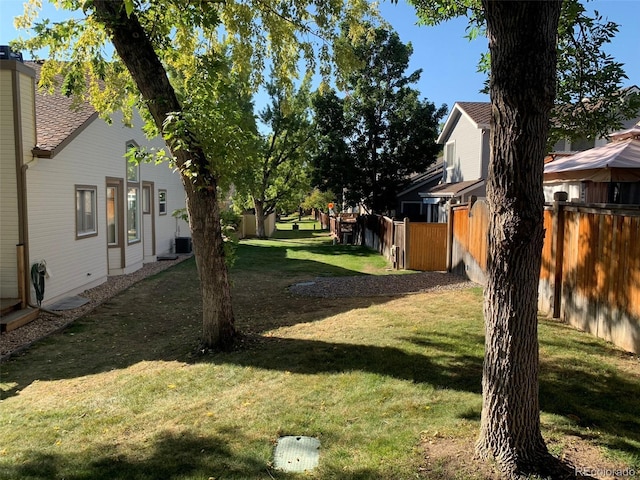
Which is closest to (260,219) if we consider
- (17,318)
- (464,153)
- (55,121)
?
(464,153)

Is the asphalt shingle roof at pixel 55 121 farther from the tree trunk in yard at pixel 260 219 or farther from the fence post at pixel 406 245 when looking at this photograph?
the tree trunk in yard at pixel 260 219

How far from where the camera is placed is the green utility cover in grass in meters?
3.50

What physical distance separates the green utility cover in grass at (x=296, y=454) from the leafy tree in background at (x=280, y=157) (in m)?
25.7

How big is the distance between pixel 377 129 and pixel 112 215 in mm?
14527

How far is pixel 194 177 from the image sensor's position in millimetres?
6203

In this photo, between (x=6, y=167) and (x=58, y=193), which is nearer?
(x=6, y=167)

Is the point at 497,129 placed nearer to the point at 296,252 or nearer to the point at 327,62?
the point at 327,62

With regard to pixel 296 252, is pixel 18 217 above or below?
above

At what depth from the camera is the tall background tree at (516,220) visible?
2.85 meters

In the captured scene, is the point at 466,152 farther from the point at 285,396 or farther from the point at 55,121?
the point at 285,396

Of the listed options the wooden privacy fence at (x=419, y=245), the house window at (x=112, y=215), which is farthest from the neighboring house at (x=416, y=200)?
the house window at (x=112, y=215)

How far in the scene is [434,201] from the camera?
24.2 metres

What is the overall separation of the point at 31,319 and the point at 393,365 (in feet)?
24.3

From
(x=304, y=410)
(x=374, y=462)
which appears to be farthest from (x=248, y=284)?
(x=374, y=462)
